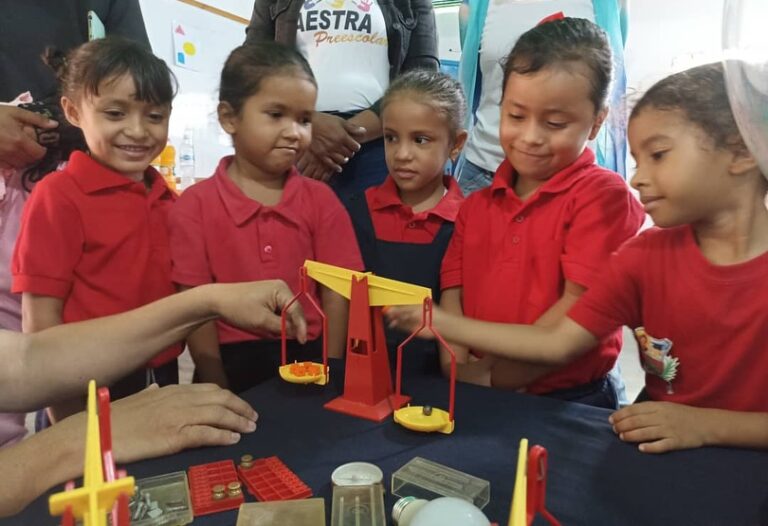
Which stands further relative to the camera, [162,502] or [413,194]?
[413,194]

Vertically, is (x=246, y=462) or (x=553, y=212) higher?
(x=553, y=212)

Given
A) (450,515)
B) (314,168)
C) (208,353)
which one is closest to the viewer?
(450,515)

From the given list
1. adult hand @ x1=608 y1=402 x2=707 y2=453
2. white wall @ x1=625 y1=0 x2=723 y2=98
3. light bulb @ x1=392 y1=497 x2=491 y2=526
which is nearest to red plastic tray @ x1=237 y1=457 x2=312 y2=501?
light bulb @ x1=392 y1=497 x2=491 y2=526

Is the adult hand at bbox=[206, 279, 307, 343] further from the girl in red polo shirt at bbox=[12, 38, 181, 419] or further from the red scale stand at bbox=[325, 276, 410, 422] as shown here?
the girl in red polo shirt at bbox=[12, 38, 181, 419]

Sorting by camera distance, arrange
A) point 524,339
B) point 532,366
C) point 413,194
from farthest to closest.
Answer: point 413,194, point 532,366, point 524,339

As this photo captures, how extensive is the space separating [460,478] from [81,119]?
106 centimetres

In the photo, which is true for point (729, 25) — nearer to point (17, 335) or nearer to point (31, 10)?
point (17, 335)

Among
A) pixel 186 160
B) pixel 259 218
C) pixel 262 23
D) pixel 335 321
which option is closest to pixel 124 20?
pixel 262 23

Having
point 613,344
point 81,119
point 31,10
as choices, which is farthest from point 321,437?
point 31,10

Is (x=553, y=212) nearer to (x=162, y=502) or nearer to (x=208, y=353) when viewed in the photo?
(x=208, y=353)

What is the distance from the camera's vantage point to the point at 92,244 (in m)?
1.16

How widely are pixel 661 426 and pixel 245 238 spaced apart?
85 cm

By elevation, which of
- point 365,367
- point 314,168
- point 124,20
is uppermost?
point 124,20

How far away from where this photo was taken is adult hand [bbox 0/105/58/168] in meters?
1.21
